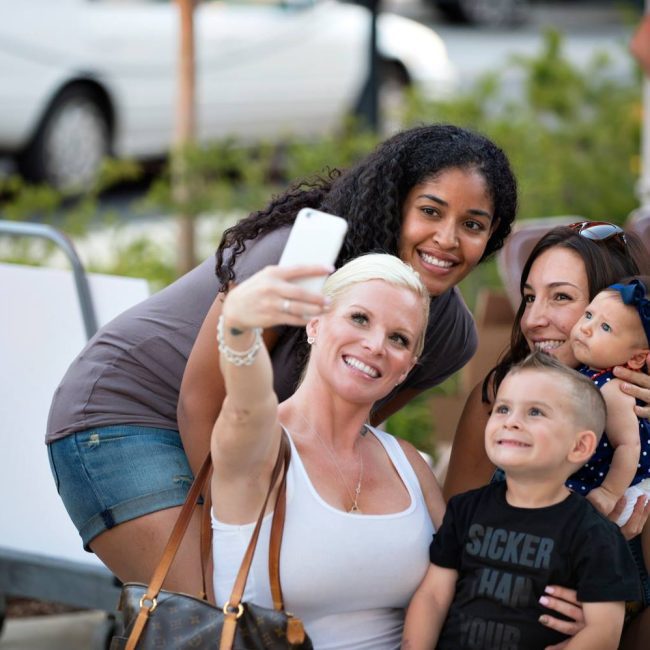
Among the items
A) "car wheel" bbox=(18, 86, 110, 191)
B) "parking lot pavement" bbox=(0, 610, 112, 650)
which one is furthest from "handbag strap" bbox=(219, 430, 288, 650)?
"car wheel" bbox=(18, 86, 110, 191)

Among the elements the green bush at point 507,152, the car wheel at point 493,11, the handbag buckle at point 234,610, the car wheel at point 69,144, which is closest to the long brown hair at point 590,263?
the handbag buckle at point 234,610

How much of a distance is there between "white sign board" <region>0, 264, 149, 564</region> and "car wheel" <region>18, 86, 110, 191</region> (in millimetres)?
4867

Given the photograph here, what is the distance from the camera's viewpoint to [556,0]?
23922mm

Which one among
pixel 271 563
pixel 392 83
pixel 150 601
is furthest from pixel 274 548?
pixel 392 83

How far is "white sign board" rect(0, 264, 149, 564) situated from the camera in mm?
3688

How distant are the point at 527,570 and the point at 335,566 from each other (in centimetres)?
35

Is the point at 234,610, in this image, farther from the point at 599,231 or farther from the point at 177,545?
the point at 599,231

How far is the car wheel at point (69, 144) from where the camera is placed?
8.55 m

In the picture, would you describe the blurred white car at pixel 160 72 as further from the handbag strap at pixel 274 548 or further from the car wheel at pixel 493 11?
the car wheel at pixel 493 11

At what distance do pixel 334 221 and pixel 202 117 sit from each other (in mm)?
7418

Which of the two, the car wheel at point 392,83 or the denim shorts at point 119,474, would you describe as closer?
the denim shorts at point 119,474

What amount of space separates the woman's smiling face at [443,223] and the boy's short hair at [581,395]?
436 millimetres

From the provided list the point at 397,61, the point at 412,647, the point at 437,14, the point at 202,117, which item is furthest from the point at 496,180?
the point at 437,14

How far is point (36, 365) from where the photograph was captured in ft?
12.2
